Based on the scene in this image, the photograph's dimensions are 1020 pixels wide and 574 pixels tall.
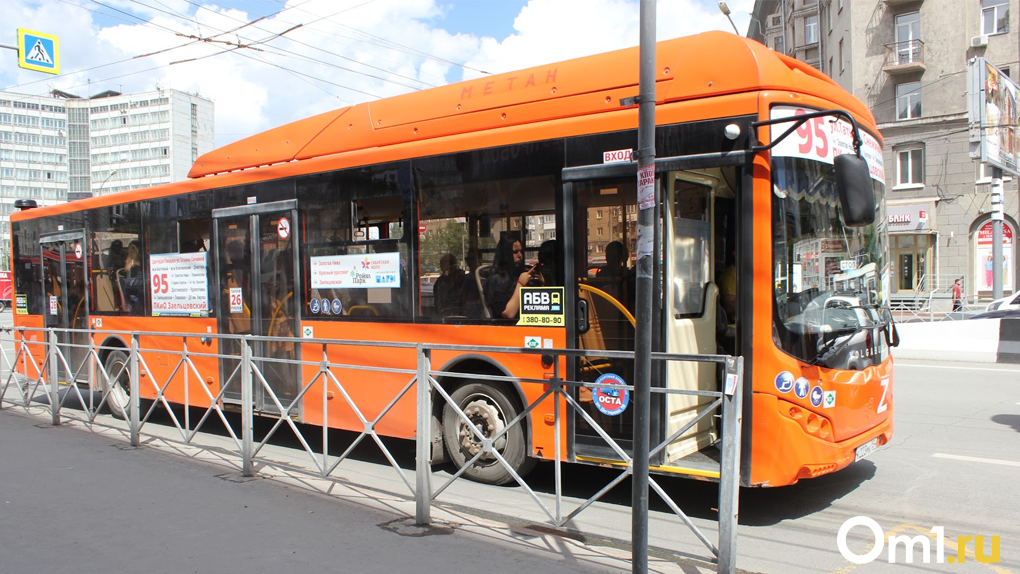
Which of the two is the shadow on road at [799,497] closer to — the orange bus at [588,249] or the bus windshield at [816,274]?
the orange bus at [588,249]

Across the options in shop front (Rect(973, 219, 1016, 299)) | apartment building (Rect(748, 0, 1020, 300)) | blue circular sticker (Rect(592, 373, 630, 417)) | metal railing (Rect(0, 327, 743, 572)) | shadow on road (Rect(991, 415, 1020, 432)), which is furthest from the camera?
shop front (Rect(973, 219, 1016, 299))

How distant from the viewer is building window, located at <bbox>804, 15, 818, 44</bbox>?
128 ft

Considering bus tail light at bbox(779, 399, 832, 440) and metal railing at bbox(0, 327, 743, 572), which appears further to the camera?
bus tail light at bbox(779, 399, 832, 440)

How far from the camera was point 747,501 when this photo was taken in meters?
5.86

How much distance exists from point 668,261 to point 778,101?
1.33 metres

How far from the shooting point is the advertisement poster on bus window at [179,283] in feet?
29.9

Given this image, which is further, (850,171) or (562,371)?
(562,371)

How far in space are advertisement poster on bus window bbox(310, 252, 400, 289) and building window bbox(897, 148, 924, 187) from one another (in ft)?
97.5

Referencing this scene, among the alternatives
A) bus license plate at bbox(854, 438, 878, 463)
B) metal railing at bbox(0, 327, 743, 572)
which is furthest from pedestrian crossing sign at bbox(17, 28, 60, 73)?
bus license plate at bbox(854, 438, 878, 463)

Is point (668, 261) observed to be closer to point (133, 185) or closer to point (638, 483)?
point (638, 483)

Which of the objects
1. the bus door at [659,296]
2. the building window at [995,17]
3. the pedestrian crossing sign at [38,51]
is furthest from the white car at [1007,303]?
the pedestrian crossing sign at [38,51]

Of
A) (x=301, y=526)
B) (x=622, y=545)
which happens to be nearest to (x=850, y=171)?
(x=622, y=545)

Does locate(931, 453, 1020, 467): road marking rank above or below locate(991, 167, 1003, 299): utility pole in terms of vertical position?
below

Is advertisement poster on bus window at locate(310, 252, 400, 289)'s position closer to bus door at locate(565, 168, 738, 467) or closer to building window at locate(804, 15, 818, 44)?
bus door at locate(565, 168, 738, 467)
